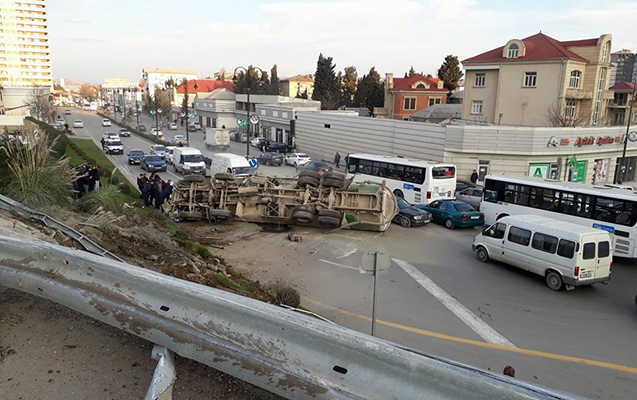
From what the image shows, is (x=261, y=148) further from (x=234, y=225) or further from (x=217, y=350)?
(x=217, y=350)

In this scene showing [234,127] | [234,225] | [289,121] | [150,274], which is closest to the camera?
[150,274]

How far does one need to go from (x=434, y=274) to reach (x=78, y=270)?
40.3 feet

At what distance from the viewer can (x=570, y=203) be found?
1869 centimetres

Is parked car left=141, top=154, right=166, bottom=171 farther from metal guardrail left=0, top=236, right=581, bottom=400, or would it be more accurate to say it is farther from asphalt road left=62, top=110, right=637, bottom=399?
metal guardrail left=0, top=236, right=581, bottom=400

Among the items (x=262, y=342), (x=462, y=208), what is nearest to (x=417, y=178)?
(x=462, y=208)

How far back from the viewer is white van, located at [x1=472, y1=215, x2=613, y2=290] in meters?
13.4

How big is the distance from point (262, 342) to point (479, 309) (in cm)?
1016

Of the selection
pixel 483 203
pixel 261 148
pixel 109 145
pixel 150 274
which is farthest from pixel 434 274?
pixel 261 148

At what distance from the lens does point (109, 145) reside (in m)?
44.8

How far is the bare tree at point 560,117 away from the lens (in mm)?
44750

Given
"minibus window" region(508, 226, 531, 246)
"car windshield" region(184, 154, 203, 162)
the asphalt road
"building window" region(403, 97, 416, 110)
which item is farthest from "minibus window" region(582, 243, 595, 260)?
"building window" region(403, 97, 416, 110)

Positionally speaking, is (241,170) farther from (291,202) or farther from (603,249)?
(603,249)

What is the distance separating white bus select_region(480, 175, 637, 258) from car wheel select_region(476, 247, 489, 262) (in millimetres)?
4781

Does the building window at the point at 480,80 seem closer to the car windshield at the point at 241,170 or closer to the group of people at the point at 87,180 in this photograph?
the car windshield at the point at 241,170
